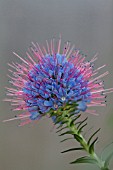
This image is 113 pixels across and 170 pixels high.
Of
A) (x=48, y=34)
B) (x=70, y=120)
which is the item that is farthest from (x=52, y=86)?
(x=48, y=34)

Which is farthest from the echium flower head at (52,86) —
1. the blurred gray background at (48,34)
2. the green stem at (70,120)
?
the blurred gray background at (48,34)

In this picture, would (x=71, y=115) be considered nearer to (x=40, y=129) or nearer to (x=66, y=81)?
(x=66, y=81)

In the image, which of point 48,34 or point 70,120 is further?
point 48,34

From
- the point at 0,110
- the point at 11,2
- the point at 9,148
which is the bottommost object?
the point at 9,148

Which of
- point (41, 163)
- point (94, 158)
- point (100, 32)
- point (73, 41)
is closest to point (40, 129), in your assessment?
point (41, 163)

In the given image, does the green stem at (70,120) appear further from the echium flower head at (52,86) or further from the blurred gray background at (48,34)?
the blurred gray background at (48,34)

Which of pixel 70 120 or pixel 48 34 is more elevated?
pixel 48 34

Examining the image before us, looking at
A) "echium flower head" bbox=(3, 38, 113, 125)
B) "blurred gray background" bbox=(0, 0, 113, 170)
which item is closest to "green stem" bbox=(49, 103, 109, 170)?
"echium flower head" bbox=(3, 38, 113, 125)

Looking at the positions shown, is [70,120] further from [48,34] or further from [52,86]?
[48,34]
